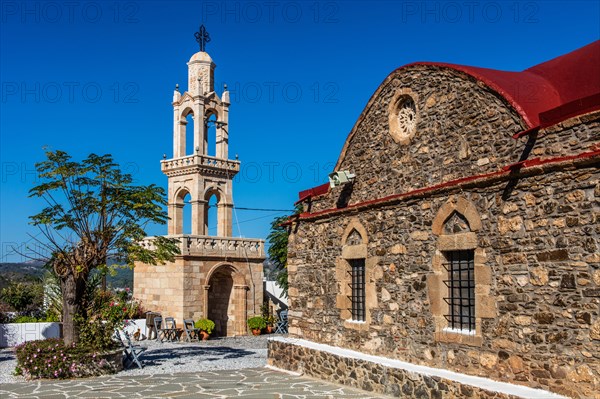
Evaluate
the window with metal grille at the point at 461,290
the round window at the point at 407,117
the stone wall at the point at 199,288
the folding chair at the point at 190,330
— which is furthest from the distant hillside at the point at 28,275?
the window with metal grille at the point at 461,290

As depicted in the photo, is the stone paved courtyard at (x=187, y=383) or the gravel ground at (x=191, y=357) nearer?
the stone paved courtyard at (x=187, y=383)

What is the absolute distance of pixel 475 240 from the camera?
944cm

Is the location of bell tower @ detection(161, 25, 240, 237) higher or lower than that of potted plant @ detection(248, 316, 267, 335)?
higher

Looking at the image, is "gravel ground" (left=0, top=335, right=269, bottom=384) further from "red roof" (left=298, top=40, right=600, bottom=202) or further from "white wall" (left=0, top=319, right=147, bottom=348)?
"red roof" (left=298, top=40, right=600, bottom=202)

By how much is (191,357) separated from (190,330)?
6.54 m

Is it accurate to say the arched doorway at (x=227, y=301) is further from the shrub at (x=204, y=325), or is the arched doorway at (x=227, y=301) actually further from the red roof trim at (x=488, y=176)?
the red roof trim at (x=488, y=176)

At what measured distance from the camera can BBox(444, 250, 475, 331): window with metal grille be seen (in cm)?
975

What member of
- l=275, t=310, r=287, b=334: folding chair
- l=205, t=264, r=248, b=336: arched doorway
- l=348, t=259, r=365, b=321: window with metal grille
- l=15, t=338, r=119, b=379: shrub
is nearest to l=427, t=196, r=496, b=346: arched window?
l=348, t=259, r=365, b=321: window with metal grille

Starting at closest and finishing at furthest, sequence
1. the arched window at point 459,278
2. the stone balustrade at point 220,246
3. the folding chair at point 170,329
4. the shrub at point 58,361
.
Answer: the arched window at point 459,278, the shrub at point 58,361, the folding chair at point 170,329, the stone balustrade at point 220,246

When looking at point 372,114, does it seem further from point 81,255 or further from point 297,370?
point 81,255

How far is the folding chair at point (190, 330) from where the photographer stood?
78.8 ft

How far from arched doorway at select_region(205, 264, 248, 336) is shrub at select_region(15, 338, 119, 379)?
12741 millimetres

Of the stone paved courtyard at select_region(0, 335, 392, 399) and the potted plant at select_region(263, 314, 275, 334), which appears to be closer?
the stone paved courtyard at select_region(0, 335, 392, 399)

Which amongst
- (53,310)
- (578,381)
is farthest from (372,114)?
(53,310)
